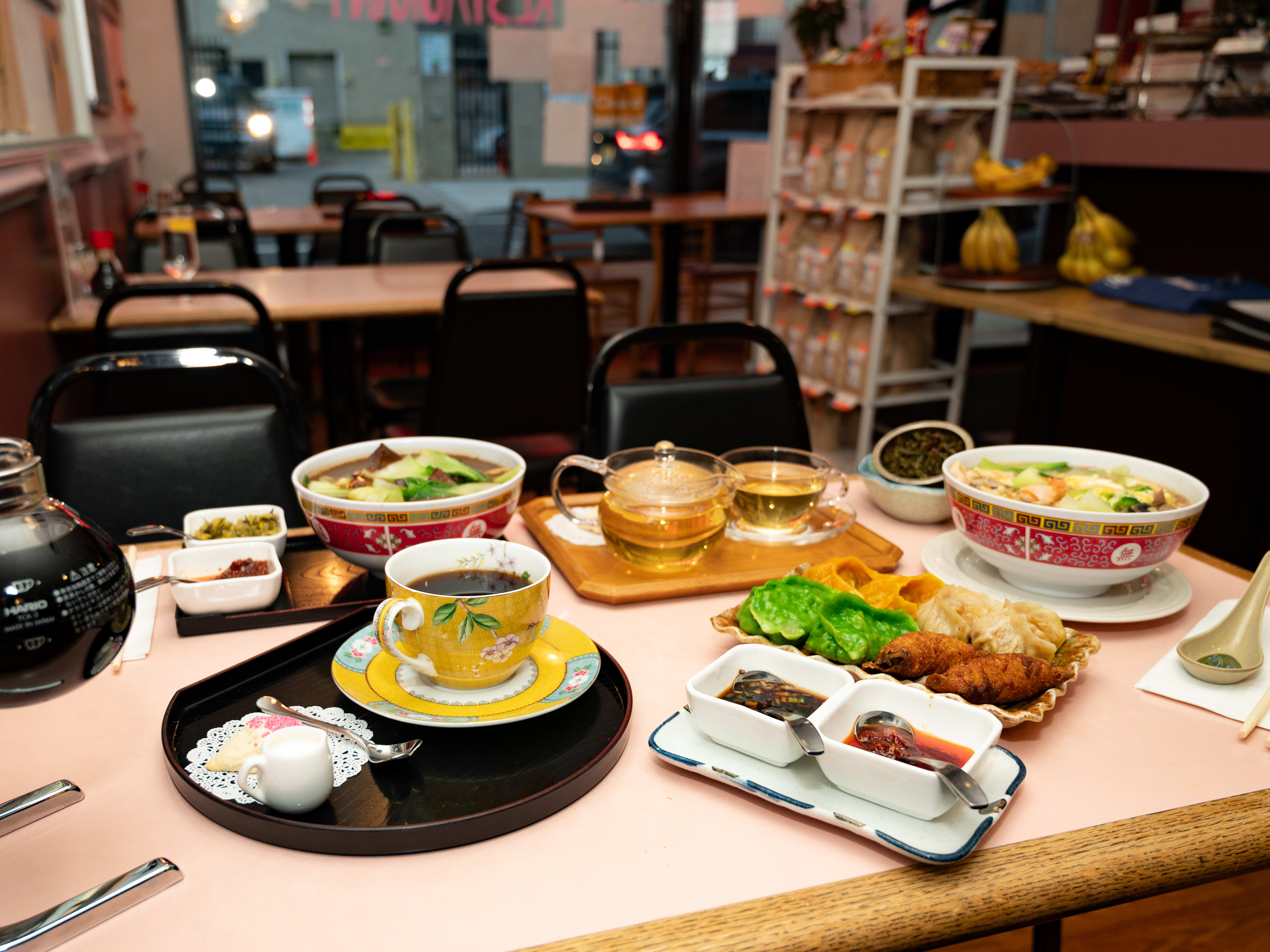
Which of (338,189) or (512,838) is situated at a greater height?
(338,189)

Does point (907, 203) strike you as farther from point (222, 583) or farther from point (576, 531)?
point (222, 583)

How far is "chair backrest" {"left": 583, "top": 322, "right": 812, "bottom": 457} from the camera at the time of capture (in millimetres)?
1487

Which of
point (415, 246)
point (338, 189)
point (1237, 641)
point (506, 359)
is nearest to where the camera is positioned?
point (1237, 641)

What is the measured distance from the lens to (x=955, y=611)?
2.70ft

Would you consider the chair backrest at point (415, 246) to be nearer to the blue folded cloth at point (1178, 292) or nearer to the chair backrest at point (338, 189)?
the chair backrest at point (338, 189)

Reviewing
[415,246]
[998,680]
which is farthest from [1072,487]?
[415,246]

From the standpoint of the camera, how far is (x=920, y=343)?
3383 millimetres

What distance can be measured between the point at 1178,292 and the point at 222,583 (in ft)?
8.71

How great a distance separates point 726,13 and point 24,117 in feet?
13.7

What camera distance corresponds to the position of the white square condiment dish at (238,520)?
39.2 inches

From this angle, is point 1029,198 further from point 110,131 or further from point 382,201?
point 110,131

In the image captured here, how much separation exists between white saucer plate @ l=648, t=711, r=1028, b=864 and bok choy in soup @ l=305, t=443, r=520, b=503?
0.38 meters

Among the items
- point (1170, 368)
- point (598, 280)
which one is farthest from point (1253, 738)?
point (598, 280)

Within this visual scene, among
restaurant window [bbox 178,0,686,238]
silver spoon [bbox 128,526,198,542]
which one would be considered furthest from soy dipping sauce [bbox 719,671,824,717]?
restaurant window [bbox 178,0,686,238]
